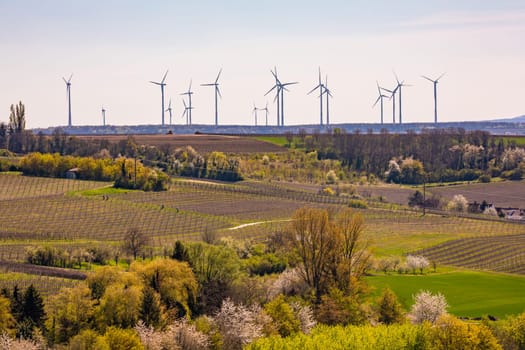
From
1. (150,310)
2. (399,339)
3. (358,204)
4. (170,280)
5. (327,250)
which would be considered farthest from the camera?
(358,204)

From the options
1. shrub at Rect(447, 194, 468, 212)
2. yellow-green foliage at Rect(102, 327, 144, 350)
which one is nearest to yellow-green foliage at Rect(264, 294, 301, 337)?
yellow-green foliage at Rect(102, 327, 144, 350)

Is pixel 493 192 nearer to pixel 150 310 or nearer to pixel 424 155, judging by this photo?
pixel 424 155

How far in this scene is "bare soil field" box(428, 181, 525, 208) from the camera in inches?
4683

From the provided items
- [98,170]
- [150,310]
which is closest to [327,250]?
[150,310]

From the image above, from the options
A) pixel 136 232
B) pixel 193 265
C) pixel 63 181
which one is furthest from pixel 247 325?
pixel 63 181

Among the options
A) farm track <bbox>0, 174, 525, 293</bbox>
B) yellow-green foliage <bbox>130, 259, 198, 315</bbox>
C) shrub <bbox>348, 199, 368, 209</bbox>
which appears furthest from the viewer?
shrub <bbox>348, 199, 368, 209</bbox>

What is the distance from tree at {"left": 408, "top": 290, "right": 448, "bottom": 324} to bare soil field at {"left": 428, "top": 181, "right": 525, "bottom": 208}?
5946 cm

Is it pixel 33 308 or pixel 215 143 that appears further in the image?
pixel 215 143

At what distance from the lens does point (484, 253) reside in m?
77.8

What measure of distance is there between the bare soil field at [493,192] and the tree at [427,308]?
2341 inches

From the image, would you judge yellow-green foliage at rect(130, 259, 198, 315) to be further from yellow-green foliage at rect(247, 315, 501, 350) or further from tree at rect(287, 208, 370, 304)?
yellow-green foliage at rect(247, 315, 501, 350)

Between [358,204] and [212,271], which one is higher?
[358,204]

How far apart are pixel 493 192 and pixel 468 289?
64.3 m

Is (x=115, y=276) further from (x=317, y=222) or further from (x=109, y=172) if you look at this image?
(x=109, y=172)
